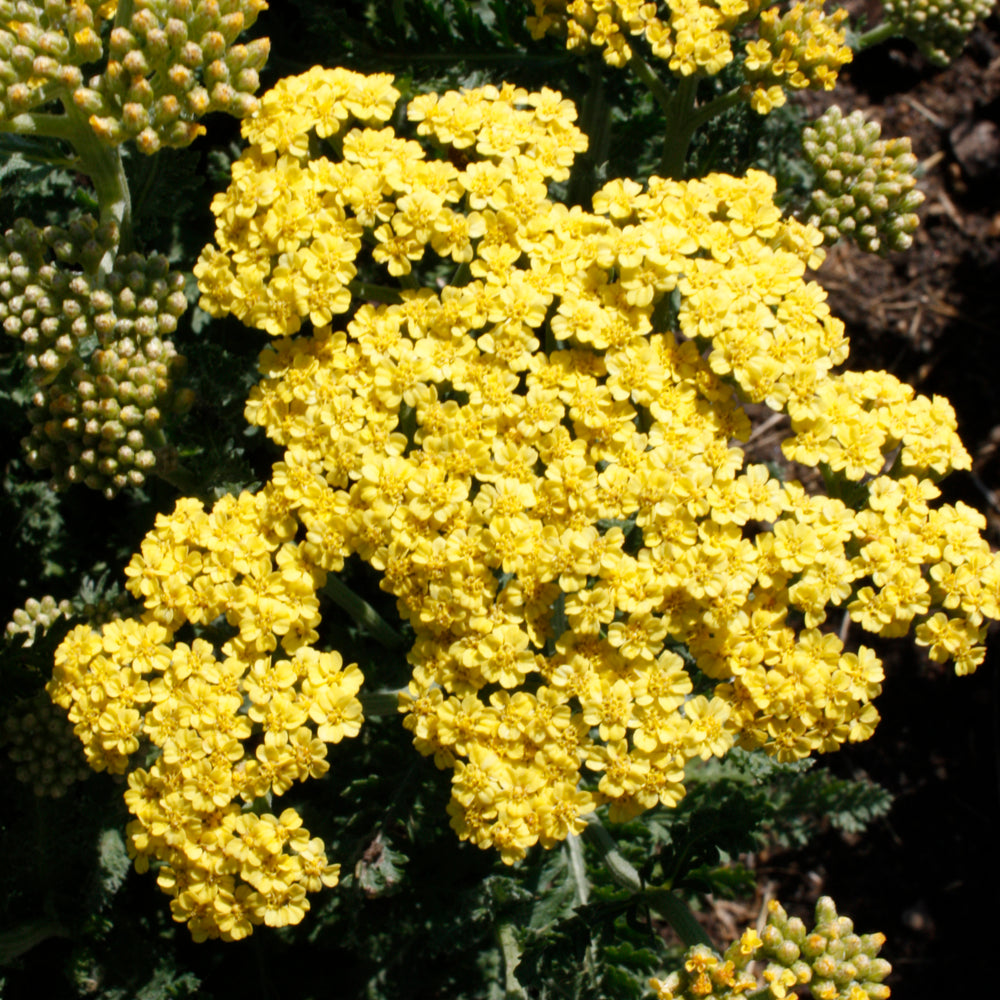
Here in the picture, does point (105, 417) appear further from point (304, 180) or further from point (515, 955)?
point (515, 955)

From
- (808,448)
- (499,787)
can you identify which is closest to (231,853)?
(499,787)

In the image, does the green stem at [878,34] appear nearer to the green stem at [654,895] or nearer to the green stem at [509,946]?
the green stem at [654,895]

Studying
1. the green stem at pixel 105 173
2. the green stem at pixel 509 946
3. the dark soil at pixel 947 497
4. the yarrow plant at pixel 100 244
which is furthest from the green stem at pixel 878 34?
the green stem at pixel 509 946

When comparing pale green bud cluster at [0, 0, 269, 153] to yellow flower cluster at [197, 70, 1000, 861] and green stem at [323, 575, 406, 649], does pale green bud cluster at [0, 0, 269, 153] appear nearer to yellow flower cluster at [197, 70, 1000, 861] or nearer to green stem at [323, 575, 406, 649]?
yellow flower cluster at [197, 70, 1000, 861]

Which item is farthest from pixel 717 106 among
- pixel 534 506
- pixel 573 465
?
pixel 534 506

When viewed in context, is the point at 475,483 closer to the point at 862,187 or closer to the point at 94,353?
the point at 94,353

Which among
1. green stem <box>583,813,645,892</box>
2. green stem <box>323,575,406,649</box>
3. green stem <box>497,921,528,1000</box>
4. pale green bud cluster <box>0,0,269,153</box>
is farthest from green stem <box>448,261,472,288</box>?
green stem <box>497,921,528,1000</box>
